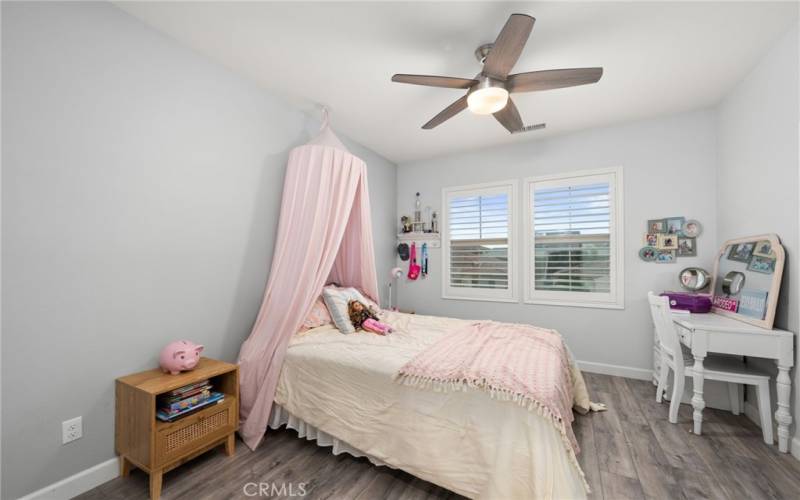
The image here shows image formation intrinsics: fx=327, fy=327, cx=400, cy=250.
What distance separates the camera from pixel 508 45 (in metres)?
1.67

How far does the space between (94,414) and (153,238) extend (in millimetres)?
993

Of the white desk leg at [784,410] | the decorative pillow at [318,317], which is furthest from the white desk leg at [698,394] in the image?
the decorative pillow at [318,317]

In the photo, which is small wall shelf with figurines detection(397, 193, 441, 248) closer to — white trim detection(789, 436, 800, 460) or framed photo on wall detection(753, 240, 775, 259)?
framed photo on wall detection(753, 240, 775, 259)

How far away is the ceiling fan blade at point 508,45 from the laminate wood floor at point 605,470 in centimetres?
233

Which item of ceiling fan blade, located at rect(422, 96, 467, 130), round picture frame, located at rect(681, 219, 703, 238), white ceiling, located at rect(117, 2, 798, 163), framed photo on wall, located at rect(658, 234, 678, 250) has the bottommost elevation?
framed photo on wall, located at rect(658, 234, 678, 250)

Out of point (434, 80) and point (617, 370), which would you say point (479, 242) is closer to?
point (617, 370)

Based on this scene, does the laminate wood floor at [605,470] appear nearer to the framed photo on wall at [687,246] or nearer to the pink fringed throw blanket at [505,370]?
the pink fringed throw blanket at [505,370]

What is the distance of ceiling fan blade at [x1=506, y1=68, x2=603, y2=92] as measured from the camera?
6.00 ft

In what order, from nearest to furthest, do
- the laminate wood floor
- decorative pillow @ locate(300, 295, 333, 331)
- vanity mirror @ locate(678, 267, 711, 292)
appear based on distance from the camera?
the laminate wood floor < decorative pillow @ locate(300, 295, 333, 331) < vanity mirror @ locate(678, 267, 711, 292)

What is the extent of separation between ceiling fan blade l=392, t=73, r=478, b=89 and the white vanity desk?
2.28 m

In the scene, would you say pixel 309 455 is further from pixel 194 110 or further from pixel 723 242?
pixel 723 242

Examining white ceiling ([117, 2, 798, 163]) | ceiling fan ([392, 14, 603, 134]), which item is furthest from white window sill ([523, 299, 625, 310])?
ceiling fan ([392, 14, 603, 134])

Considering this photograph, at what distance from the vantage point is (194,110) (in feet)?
7.32

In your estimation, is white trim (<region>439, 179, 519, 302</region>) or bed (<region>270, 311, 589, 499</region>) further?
white trim (<region>439, 179, 519, 302</region>)
